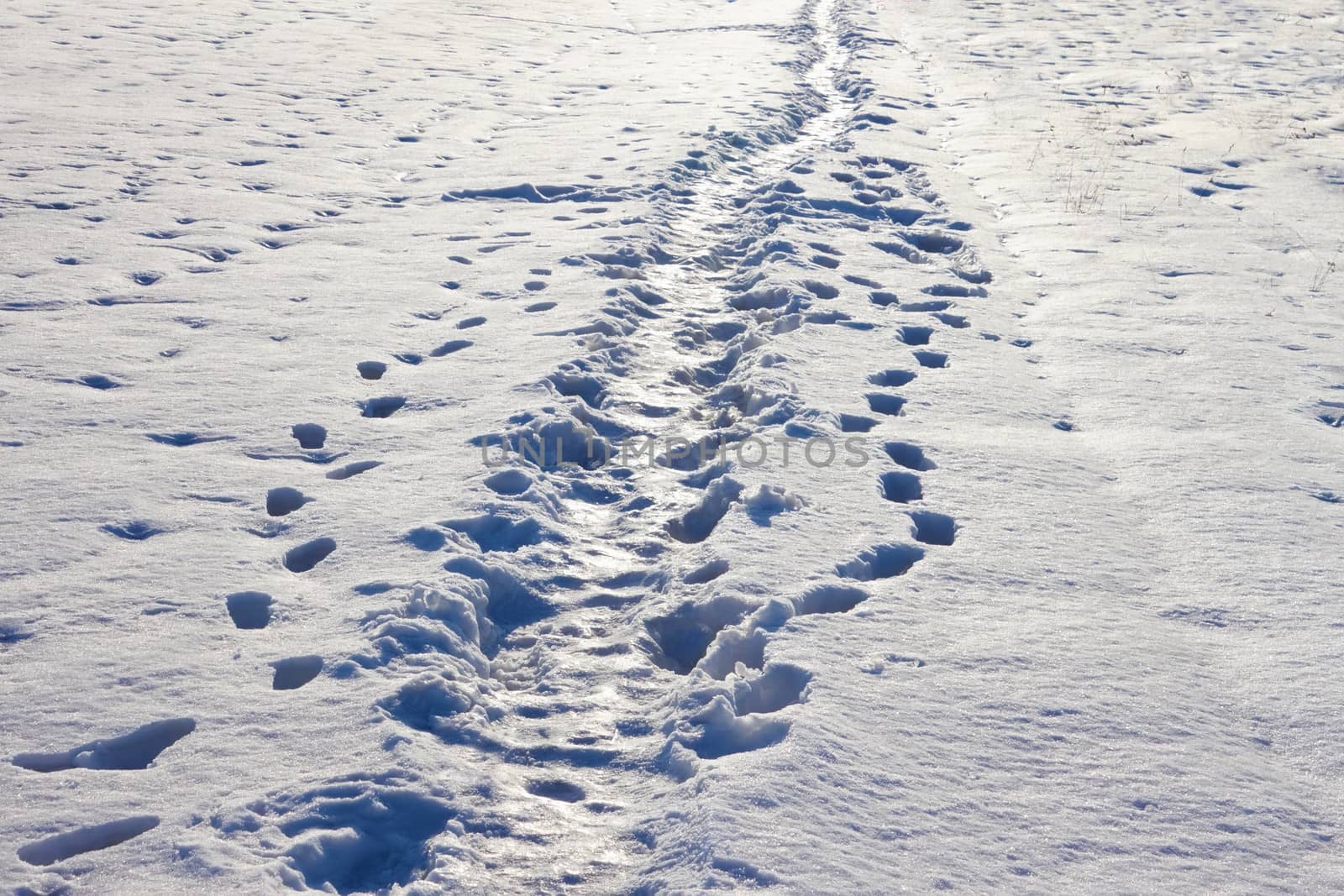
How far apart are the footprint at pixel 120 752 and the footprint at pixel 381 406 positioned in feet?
7.36

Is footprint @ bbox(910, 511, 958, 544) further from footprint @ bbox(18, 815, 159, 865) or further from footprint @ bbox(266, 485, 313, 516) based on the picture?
footprint @ bbox(18, 815, 159, 865)

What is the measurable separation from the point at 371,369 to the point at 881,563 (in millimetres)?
3023

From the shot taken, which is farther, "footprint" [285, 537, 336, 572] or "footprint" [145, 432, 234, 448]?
"footprint" [145, 432, 234, 448]

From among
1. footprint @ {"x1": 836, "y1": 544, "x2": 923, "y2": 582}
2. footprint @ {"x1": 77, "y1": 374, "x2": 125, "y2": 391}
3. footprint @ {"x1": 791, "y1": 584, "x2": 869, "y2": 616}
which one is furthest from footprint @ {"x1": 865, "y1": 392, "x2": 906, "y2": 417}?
footprint @ {"x1": 77, "y1": 374, "x2": 125, "y2": 391}

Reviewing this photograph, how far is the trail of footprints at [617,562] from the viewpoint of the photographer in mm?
3033

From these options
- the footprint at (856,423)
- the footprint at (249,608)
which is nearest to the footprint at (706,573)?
the footprint at (856,423)

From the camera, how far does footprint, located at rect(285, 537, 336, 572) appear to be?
12.8 feet

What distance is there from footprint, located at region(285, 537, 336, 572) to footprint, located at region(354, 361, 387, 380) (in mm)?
1608

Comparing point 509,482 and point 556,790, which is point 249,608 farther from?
point 556,790

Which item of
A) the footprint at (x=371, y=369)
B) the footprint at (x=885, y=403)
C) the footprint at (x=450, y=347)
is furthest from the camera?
the footprint at (x=450, y=347)

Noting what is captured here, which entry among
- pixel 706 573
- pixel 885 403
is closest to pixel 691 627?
pixel 706 573

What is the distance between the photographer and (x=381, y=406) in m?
5.15

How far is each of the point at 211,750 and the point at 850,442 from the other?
304 cm

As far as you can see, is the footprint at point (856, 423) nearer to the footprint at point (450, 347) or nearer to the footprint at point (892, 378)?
the footprint at point (892, 378)
